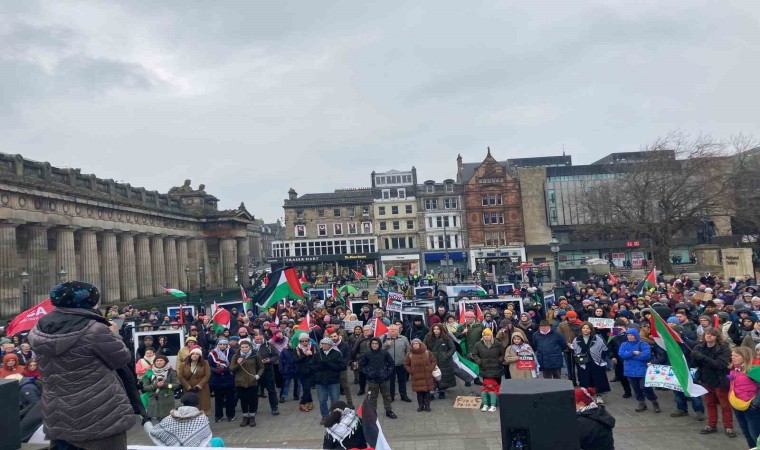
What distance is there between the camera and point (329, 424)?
5.98m

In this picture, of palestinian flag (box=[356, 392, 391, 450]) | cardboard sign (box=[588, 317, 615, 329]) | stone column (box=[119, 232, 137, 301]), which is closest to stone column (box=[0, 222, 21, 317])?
stone column (box=[119, 232, 137, 301])

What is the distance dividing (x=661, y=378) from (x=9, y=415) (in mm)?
10232

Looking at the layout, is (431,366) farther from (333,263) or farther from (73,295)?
(333,263)

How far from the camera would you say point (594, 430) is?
5.00 meters

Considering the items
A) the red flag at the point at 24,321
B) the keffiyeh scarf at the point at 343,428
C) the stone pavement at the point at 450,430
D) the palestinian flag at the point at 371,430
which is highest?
the red flag at the point at 24,321

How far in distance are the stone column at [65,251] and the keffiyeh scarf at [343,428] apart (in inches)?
1226

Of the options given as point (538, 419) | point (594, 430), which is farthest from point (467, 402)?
point (538, 419)

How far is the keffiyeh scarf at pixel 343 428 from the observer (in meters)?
5.99

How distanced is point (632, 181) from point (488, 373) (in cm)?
3499

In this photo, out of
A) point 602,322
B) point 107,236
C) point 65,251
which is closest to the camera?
point 602,322

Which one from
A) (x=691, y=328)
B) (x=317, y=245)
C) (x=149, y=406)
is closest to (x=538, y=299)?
(x=691, y=328)

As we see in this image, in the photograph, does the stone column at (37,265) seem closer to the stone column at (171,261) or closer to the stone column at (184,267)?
the stone column at (171,261)

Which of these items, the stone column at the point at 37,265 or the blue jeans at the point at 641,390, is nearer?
the blue jeans at the point at 641,390

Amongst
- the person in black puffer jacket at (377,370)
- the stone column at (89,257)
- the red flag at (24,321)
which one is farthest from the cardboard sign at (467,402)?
the stone column at (89,257)
